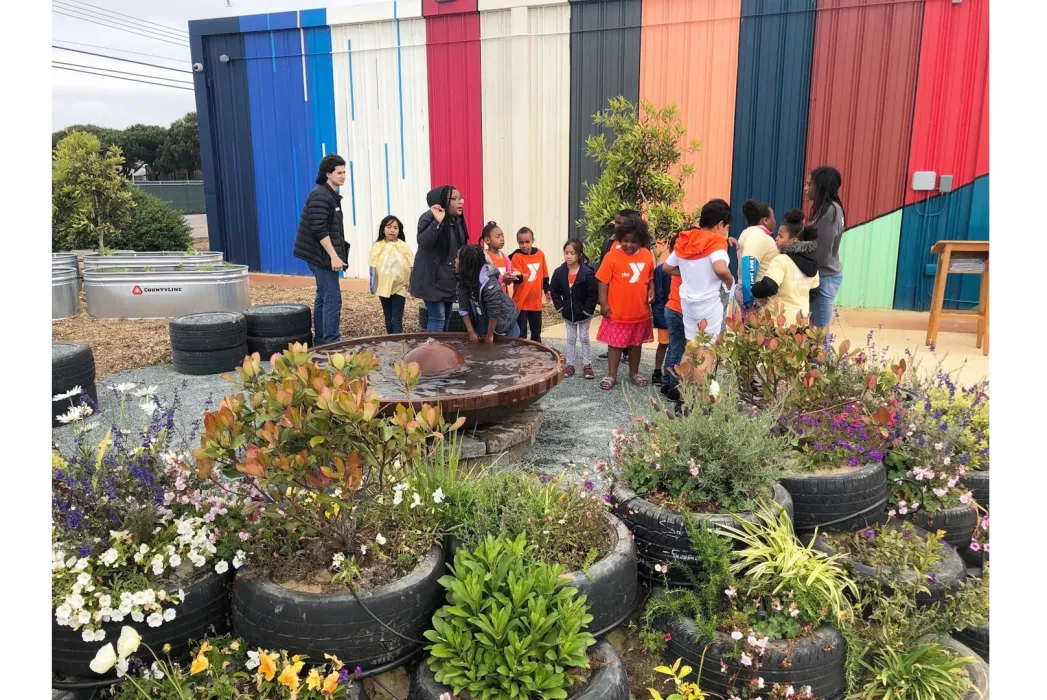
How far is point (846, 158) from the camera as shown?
945 centimetres

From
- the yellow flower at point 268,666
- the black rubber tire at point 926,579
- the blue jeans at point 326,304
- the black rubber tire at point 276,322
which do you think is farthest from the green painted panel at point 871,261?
the yellow flower at point 268,666

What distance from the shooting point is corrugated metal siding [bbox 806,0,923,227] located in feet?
29.5

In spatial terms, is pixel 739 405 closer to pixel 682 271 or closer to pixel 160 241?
pixel 682 271

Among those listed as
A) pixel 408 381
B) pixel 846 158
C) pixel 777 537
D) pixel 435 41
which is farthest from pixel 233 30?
pixel 777 537

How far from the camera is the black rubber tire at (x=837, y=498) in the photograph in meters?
3.11

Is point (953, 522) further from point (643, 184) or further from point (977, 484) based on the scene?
point (643, 184)

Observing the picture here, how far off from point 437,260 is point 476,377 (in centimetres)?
220

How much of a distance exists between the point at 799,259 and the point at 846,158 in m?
4.75

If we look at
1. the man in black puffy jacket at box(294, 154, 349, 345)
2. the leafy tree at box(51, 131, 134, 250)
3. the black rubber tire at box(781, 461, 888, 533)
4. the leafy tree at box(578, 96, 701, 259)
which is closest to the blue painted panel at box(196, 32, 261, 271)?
the leafy tree at box(51, 131, 134, 250)

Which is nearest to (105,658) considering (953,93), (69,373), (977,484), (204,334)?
(977,484)

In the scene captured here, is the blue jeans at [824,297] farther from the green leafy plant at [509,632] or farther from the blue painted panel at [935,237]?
the green leafy plant at [509,632]

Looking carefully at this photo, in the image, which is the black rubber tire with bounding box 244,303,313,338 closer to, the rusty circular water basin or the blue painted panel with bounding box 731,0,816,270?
the rusty circular water basin

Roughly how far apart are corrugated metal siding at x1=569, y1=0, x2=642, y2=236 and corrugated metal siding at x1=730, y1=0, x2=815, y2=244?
5.11 feet

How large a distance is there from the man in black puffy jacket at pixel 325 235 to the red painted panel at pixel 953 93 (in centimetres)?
737
